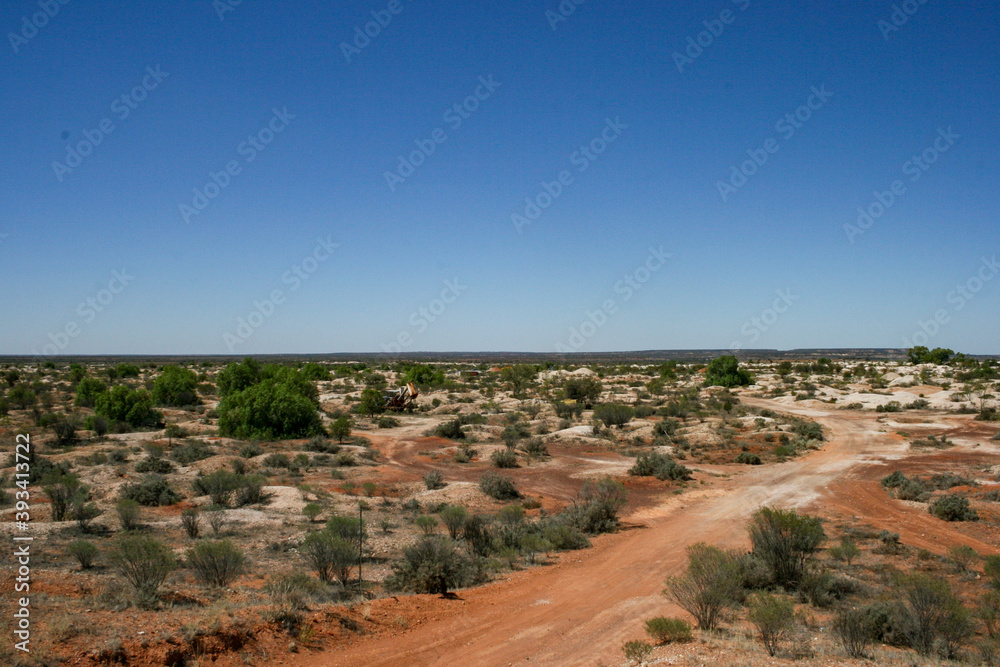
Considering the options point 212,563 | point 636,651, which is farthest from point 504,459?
point 636,651

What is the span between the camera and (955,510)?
17797 mm

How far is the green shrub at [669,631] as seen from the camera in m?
8.91

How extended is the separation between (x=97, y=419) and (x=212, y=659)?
31816 millimetres

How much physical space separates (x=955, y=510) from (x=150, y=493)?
85.8 ft

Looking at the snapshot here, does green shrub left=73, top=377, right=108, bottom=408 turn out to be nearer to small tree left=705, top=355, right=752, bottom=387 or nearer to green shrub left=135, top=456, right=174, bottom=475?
green shrub left=135, top=456, right=174, bottom=475

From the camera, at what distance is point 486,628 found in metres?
10.0

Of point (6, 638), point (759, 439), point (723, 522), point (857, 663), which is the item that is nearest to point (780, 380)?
point (759, 439)

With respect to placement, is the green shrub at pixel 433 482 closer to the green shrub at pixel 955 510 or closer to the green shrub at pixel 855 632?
the green shrub at pixel 855 632

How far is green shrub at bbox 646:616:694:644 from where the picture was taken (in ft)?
29.2

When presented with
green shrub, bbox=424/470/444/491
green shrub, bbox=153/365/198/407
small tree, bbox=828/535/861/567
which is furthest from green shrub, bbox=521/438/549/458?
green shrub, bbox=153/365/198/407

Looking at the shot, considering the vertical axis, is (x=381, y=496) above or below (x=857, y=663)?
below

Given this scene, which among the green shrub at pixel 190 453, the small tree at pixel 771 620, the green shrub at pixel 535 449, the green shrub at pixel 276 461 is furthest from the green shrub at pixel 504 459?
the small tree at pixel 771 620

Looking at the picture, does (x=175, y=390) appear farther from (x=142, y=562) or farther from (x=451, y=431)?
(x=142, y=562)

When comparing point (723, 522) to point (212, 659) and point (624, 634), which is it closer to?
point (624, 634)
